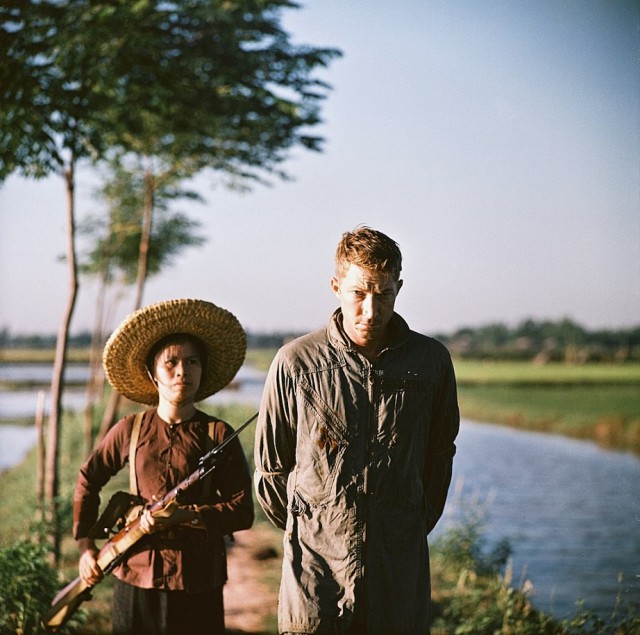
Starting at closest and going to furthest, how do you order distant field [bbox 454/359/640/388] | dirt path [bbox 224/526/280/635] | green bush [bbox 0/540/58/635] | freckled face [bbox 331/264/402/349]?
1. freckled face [bbox 331/264/402/349]
2. green bush [bbox 0/540/58/635]
3. dirt path [bbox 224/526/280/635]
4. distant field [bbox 454/359/640/388]

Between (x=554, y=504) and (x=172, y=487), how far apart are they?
1973 centimetres

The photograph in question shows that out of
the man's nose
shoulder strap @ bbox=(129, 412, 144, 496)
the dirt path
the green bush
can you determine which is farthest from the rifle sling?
the dirt path

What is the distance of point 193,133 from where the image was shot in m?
9.26

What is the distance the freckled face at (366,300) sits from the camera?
8.32 feet

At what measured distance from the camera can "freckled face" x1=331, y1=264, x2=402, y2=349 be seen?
2535 mm

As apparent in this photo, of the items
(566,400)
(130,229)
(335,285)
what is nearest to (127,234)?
(130,229)

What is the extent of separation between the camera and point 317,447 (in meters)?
2.58

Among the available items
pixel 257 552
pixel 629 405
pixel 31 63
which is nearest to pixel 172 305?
pixel 31 63

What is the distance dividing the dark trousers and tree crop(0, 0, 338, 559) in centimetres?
365

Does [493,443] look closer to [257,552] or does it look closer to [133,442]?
[257,552]

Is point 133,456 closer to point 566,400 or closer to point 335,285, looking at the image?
point 335,285

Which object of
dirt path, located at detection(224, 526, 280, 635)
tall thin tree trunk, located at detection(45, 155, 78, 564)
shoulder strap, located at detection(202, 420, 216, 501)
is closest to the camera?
shoulder strap, located at detection(202, 420, 216, 501)

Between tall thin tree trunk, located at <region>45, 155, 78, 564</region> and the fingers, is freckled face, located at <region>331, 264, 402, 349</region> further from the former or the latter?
tall thin tree trunk, located at <region>45, 155, 78, 564</region>

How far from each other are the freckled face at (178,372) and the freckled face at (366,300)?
0.84 metres
